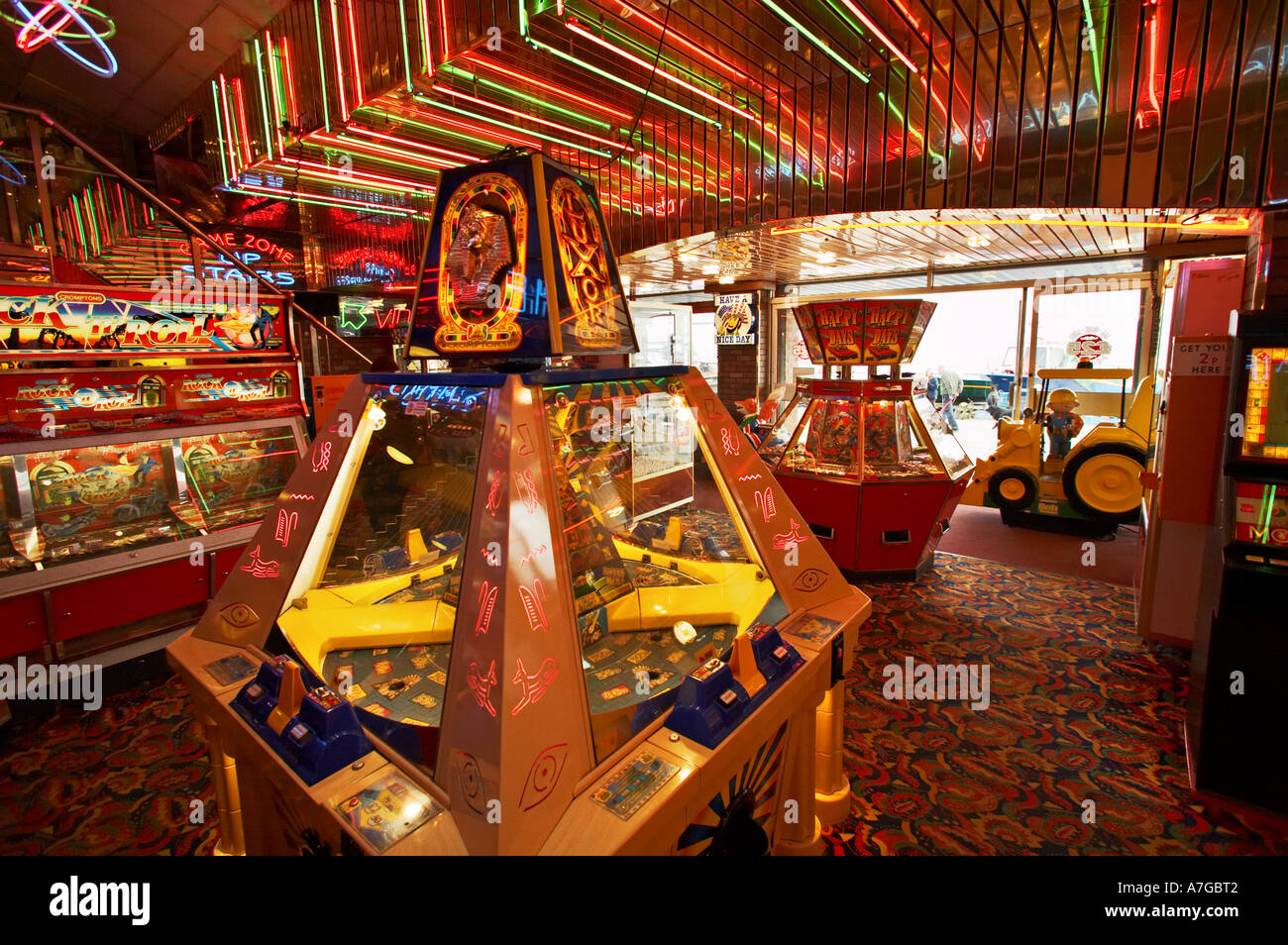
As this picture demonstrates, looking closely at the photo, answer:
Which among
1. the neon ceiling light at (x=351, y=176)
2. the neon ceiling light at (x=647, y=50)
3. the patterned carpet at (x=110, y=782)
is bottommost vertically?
the patterned carpet at (x=110, y=782)

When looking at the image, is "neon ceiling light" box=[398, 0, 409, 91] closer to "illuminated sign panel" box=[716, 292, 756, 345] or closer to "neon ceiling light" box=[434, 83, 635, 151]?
"neon ceiling light" box=[434, 83, 635, 151]

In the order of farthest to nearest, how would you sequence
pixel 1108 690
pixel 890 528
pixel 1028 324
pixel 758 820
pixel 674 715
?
pixel 1028 324
pixel 890 528
pixel 1108 690
pixel 758 820
pixel 674 715

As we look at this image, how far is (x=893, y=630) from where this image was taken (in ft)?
12.8

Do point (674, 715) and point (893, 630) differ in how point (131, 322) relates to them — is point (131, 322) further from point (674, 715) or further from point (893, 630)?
point (893, 630)

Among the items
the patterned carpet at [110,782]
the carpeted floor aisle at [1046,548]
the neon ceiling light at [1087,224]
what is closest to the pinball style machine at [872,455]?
the neon ceiling light at [1087,224]

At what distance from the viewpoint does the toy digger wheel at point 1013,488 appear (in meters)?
6.00

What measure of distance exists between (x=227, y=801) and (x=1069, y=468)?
6694 mm

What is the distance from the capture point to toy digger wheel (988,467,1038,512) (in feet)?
19.7

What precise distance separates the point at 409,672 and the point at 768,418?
7.72m

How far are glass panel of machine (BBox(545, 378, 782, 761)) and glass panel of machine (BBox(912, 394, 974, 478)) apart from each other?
301cm

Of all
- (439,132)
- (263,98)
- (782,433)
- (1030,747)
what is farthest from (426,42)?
(782,433)

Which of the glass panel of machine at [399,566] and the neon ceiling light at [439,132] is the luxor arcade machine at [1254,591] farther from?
the neon ceiling light at [439,132]

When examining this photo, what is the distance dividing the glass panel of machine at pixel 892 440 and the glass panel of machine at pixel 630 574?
274 cm
